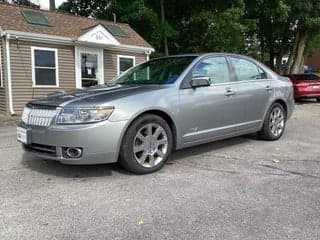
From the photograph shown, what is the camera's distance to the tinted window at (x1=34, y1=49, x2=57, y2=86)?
45.2 feet

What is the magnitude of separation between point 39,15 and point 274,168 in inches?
464

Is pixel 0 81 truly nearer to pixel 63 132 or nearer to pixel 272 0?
pixel 63 132

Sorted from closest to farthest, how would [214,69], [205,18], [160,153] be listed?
1. [160,153]
2. [214,69]
3. [205,18]

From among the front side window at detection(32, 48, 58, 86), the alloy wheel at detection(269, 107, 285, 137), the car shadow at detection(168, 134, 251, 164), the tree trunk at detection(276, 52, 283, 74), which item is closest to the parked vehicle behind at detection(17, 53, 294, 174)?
the alloy wheel at detection(269, 107, 285, 137)

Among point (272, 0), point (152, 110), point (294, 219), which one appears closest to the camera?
point (294, 219)

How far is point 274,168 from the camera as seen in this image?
5.31 meters

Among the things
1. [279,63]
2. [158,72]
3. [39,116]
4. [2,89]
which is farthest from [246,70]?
[279,63]

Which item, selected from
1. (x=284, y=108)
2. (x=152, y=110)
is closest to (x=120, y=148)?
(x=152, y=110)

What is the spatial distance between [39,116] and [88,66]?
35.7 feet

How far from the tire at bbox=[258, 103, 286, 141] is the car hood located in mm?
2521

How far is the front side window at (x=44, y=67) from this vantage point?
1374 centimetres

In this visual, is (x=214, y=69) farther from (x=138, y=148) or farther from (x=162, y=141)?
(x=138, y=148)

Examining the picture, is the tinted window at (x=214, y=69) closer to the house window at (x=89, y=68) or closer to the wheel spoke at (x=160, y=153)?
the wheel spoke at (x=160, y=153)

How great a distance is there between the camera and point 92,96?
4.88 meters
